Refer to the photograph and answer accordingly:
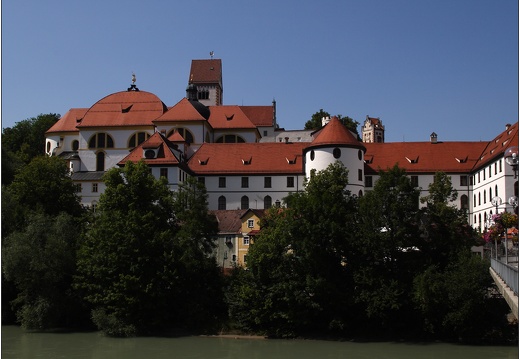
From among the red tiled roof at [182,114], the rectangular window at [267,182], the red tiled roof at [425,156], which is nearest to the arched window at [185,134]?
the red tiled roof at [182,114]

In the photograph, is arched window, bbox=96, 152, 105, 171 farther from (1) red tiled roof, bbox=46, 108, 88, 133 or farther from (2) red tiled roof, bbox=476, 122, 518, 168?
(2) red tiled roof, bbox=476, 122, 518, 168

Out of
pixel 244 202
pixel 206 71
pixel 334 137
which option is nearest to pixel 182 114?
pixel 244 202

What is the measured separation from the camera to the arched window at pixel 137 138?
66188 millimetres

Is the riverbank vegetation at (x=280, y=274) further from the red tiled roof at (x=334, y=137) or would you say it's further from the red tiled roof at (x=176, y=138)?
the red tiled roof at (x=176, y=138)

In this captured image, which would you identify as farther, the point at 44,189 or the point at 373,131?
the point at 373,131

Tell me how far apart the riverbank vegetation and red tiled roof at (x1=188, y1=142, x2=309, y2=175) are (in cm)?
1936

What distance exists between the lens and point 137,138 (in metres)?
66.4

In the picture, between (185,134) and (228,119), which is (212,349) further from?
(228,119)

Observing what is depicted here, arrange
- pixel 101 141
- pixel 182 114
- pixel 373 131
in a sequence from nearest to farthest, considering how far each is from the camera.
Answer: pixel 182 114 < pixel 101 141 < pixel 373 131

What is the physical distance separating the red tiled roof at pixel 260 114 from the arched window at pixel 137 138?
1170 inches

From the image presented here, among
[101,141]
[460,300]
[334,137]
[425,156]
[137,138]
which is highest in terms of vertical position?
[137,138]

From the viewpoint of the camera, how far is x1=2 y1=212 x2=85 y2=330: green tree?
36500mm

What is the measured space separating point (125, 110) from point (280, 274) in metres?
36.6

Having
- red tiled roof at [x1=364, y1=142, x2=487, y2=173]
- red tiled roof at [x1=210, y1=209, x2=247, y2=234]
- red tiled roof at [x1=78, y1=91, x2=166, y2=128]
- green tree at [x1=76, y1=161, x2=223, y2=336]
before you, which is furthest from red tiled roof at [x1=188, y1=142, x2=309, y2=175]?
green tree at [x1=76, y1=161, x2=223, y2=336]
